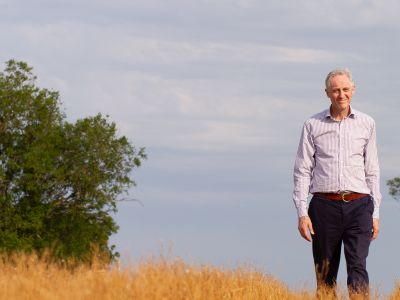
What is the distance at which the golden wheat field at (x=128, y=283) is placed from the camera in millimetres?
8938

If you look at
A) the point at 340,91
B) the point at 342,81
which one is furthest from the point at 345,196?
the point at 342,81

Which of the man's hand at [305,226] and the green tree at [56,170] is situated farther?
the green tree at [56,170]

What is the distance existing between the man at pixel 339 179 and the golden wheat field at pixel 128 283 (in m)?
0.61

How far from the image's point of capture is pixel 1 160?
123 feet

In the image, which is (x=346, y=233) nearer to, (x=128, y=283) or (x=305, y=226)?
(x=305, y=226)

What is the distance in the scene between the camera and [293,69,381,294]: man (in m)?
9.52

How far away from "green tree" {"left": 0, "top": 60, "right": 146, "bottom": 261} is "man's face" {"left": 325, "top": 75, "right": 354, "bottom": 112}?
28.1 meters

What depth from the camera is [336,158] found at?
31.4ft

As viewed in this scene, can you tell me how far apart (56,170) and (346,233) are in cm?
2817

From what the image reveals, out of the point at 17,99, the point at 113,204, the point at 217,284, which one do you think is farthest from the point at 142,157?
the point at 217,284

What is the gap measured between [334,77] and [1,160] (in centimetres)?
2960

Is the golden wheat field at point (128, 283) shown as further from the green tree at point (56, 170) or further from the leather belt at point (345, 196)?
the green tree at point (56, 170)

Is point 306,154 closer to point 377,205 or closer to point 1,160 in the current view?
point 377,205

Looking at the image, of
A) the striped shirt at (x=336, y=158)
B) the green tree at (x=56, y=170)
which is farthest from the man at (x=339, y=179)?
the green tree at (x=56, y=170)
